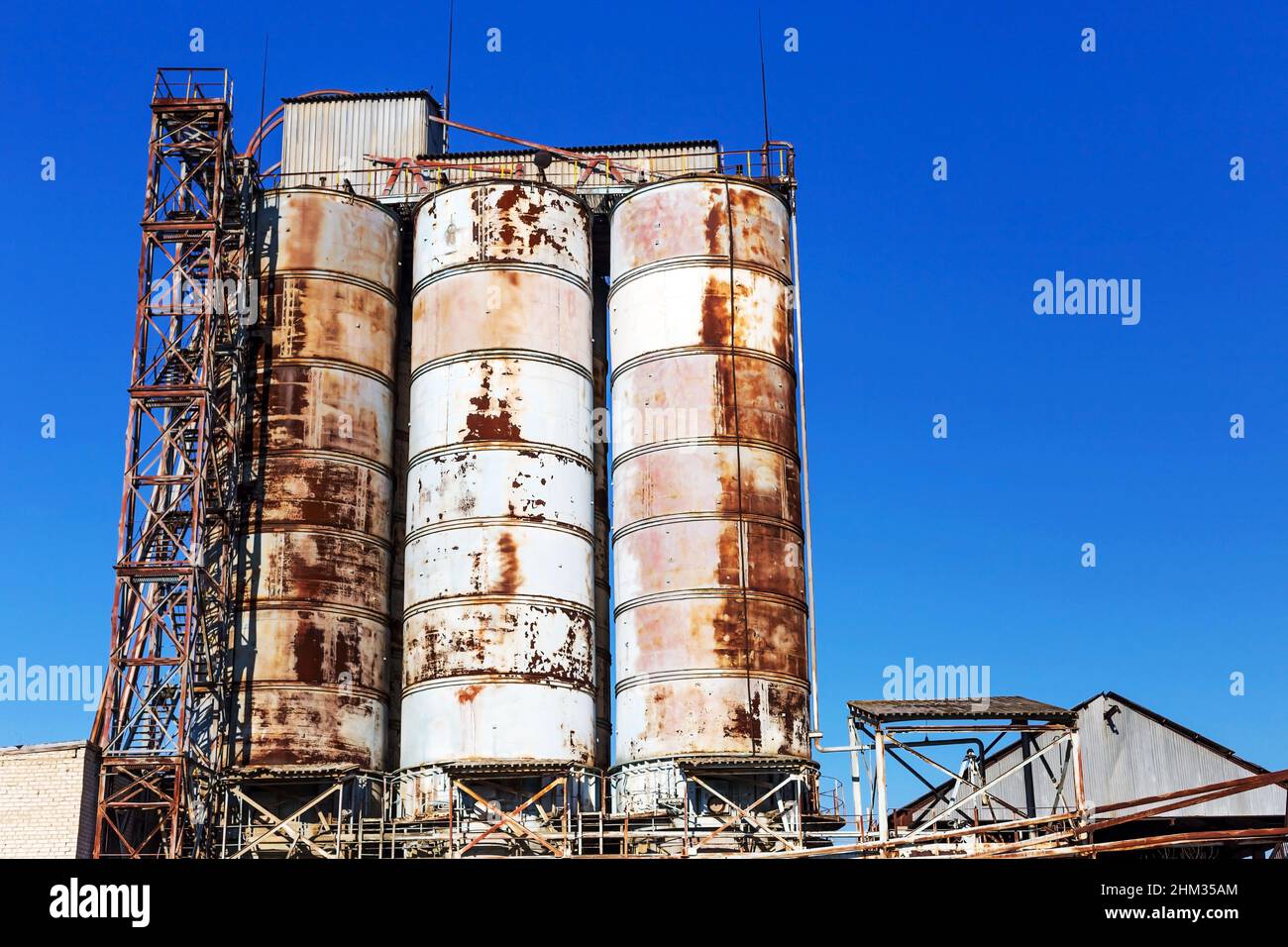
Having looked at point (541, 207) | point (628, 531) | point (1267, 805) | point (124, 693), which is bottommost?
point (1267, 805)

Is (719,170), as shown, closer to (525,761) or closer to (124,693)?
(525,761)

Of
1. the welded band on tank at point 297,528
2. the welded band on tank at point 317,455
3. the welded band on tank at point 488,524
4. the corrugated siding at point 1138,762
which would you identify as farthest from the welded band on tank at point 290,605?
the corrugated siding at point 1138,762

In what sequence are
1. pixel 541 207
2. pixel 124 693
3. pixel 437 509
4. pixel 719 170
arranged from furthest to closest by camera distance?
pixel 719 170 → pixel 541 207 → pixel 437 509 → pixel 124 693

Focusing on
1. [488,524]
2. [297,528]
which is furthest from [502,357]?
[297,528]

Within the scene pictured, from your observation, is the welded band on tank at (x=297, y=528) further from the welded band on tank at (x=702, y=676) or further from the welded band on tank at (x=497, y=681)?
the welded band on tank at (x=702, y=676)

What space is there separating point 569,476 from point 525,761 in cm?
805

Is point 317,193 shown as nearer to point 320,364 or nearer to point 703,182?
point 320,364

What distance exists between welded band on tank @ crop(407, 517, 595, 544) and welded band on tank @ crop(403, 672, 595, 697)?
3.92 m

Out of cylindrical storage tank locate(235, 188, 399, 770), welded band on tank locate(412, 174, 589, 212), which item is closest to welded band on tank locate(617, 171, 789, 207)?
welded band on tank locate(412, 174, 589, 212)

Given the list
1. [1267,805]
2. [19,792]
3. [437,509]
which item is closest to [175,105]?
[437,509]

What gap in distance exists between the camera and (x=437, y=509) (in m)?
38.5

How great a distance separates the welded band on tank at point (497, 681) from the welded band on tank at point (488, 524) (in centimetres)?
392

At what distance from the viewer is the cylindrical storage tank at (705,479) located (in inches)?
1467

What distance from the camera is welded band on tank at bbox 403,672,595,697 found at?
120 feet
